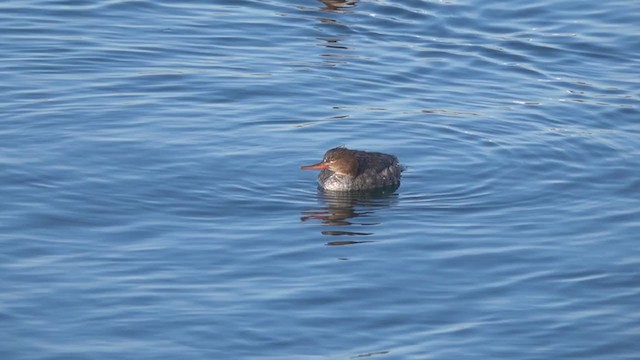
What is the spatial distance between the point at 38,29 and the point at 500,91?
25.3 ft

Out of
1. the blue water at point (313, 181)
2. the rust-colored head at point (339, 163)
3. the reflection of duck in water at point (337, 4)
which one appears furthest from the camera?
the reflection of duck in water at point (337, 4)

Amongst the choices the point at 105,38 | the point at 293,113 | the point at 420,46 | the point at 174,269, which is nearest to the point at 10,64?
the point at 105,38

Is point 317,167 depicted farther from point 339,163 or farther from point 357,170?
point 357,170

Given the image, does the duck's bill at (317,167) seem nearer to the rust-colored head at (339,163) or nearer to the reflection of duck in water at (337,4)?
the rust-colored head at (339,163)

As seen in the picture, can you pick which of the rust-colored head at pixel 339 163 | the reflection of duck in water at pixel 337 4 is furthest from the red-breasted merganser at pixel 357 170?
the reflection of duck in water at pixel 337 4

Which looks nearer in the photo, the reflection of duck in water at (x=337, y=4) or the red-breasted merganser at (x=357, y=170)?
the red-breasted merganser at (x=357, y=170)

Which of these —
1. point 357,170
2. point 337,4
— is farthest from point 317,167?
point 337,4

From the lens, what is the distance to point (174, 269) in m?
14.0

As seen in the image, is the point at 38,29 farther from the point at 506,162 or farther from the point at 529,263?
the point at 529,263

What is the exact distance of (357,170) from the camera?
1678 cm

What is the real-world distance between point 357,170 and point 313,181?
2.34 feet

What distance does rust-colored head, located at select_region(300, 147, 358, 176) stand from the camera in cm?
1645

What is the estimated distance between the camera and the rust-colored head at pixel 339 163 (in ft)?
54.0

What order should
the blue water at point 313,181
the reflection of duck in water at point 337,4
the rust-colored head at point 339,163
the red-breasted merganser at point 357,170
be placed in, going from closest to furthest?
the blue water at point 313,181, the rust-colored head at point 339,163, the red-breasted merganser at point 357,170, the reflection of duck in water at point 337,4
